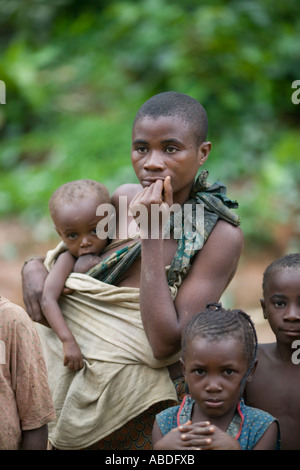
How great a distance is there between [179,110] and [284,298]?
861mm

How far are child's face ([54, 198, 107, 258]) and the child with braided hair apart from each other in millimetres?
756

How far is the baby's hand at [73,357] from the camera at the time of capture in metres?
2.88

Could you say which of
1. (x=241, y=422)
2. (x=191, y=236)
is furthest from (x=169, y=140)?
(x=241, y=422)

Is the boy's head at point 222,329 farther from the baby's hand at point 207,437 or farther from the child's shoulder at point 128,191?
the child's shoulder at point 128,191

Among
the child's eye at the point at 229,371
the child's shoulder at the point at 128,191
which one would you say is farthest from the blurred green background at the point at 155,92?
the child's eye at the point at 229,371

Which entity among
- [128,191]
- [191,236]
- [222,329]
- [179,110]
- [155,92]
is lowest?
[222,329]

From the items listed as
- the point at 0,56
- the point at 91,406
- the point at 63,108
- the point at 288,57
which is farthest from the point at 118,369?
the point at 0,56

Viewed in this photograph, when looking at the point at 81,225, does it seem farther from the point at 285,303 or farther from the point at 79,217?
the point at 285,303

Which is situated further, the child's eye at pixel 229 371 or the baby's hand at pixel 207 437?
the child's eye at pixel 229 371

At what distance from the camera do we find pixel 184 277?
9.24 feet

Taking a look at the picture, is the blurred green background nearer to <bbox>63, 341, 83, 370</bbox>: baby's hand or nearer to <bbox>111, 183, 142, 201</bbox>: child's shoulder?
<bbox>111, 183, 142, 201</bbox>: child's shoulder

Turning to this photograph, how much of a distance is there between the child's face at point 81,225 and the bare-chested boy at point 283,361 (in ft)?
2.54

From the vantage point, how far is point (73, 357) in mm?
2883

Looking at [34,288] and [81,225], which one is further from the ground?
[81,225]
